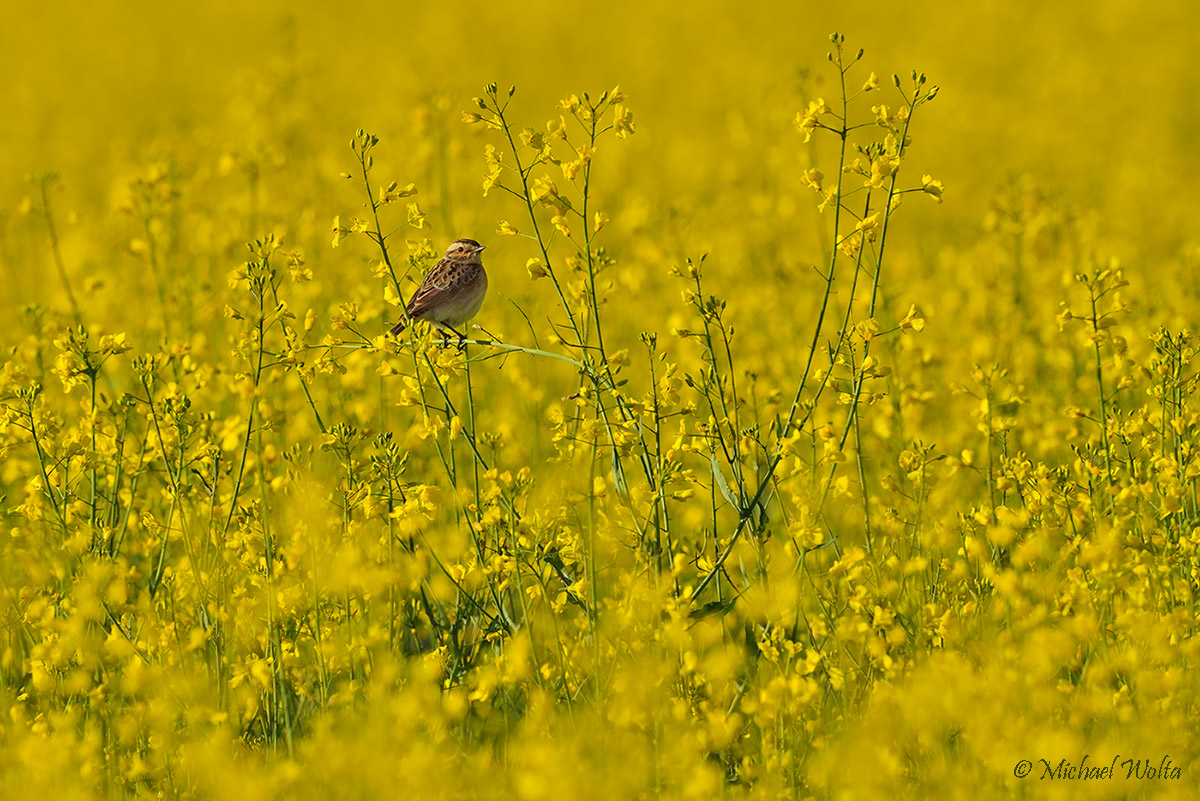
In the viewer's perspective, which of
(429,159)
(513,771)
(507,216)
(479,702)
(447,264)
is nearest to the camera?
(513,771)

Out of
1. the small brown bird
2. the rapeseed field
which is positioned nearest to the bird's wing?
the small brown bird

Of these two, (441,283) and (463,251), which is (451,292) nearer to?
Result: (441,283)

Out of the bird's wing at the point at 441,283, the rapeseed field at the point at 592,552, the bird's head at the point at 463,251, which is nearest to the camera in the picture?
the rapeseed field at the point at 592,552

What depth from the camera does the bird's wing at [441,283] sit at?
13.6ft

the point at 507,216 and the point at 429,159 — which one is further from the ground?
the point at 507,216

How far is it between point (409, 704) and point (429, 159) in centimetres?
526

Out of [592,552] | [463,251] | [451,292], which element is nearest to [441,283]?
[451,292]

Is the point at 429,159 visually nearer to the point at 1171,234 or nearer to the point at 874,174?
the point at 874,174

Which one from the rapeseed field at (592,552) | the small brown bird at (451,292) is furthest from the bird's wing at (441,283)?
the rapeseed field at (592,552)

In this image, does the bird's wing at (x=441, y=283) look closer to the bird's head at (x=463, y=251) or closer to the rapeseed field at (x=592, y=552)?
the bird's head at (x=463, y=251)

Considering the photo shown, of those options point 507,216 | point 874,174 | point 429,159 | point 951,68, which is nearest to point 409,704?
point 874,174

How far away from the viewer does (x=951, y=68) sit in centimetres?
1764

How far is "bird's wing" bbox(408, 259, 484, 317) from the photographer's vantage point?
4.16 meters

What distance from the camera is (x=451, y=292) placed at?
4234mm
